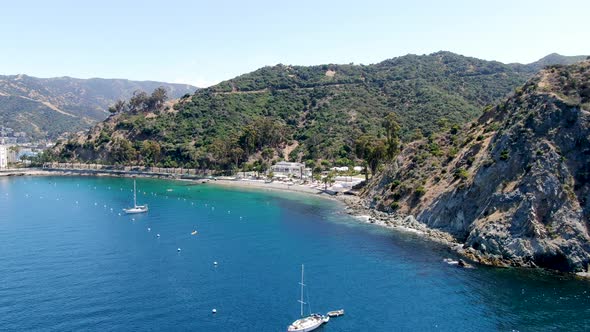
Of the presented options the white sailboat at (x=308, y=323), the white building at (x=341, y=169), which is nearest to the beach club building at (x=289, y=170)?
the white building at (x=341, y=169)

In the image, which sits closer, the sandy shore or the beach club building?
the sandy shore

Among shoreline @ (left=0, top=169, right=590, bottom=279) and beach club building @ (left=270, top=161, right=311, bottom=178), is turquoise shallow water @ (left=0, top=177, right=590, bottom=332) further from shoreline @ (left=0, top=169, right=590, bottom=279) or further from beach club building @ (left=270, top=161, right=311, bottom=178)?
beach club building @ (left=270, top=161, right=311, bottom=178)

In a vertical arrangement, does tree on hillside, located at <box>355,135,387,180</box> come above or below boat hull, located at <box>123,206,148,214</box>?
above

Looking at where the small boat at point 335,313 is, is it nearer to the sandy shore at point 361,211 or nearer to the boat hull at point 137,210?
the sandy shore at point 361,211

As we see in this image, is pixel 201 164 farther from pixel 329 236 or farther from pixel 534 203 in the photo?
pixel 534 203

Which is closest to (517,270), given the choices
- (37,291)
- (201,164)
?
(37,291)

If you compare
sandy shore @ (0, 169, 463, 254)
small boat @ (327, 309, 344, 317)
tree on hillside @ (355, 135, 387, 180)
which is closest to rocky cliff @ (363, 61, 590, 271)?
sandy shore @ (0, 169, 463, 254)
